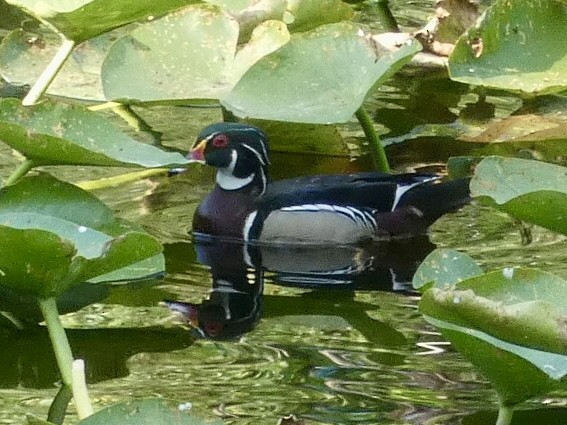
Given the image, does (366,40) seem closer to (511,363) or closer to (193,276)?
(193,276)

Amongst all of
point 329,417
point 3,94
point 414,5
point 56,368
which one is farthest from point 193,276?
point 414,5

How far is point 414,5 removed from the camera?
6645 millimetres

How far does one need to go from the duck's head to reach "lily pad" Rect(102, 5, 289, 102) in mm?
688

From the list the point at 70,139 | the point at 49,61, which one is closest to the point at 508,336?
the point at 70,139

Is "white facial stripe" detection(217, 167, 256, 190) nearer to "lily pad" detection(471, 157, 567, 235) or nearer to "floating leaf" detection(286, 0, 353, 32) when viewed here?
"floating leaf" detection(286, 0, 353, 32)

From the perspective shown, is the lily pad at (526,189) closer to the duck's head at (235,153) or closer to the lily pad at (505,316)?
the lily pad at (505,316)

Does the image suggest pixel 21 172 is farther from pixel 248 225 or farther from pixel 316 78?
pixel 248 225

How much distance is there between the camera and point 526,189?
9.79ft

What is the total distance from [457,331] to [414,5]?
4.58 m

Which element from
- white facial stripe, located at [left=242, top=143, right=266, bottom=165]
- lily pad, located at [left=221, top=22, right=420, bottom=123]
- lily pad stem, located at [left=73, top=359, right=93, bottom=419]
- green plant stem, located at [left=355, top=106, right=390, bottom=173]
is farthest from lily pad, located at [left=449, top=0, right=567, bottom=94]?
lily pad stem, located at [left=73, top=359, right=93, bottom=419]

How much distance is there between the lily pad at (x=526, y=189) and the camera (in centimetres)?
283

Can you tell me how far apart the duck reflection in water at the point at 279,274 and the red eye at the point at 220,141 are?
34 cm

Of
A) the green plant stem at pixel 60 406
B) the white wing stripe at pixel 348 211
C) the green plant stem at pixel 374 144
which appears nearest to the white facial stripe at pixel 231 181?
the white wing stripe at pixel 348 211

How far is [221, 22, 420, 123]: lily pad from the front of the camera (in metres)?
3.61
